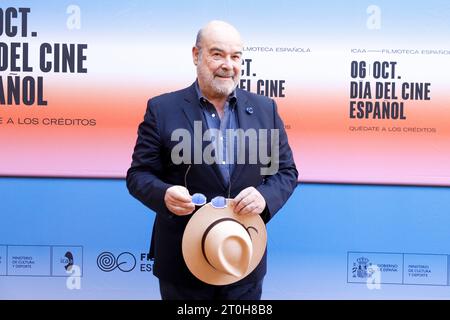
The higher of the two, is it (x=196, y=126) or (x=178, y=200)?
(x=196, y=126)

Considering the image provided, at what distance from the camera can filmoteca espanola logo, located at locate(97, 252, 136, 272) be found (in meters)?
2.70

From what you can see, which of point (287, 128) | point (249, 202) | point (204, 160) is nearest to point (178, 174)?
point (204, 160)

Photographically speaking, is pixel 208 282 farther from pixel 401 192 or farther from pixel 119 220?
pixel 401 192

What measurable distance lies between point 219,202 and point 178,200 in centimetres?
17

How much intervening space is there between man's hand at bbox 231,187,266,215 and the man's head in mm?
429

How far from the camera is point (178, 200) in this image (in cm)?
202

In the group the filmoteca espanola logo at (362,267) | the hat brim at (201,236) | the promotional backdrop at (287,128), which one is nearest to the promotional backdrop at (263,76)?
the promotional backdrop at (287,128)

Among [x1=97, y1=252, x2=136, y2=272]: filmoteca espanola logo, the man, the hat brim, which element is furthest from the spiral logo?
the hat brim

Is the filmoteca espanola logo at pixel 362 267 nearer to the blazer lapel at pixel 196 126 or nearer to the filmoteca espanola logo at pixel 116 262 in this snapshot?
the blazer lapel at pixel 196 126

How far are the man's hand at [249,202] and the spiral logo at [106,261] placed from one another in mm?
915

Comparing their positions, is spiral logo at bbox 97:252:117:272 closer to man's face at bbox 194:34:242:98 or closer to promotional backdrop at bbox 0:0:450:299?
promotional backdrop at bbox 0:0:450:299

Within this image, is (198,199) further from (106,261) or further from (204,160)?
(106,261)

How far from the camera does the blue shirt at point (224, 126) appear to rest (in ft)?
7.22

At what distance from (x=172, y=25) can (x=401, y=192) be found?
55.2 inches
